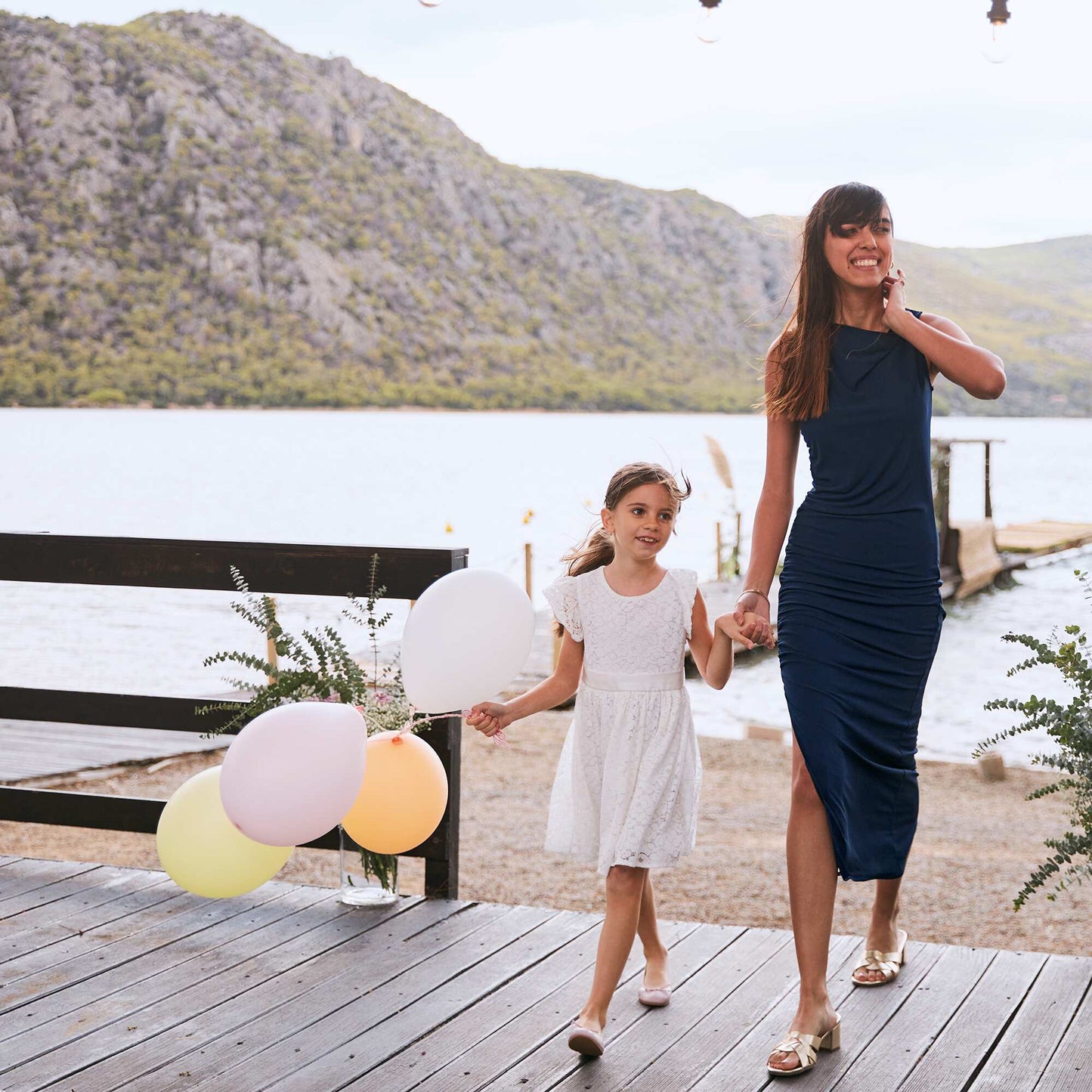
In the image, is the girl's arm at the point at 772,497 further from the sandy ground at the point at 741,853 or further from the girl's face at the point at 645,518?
the sandy ground at the point at 741,853

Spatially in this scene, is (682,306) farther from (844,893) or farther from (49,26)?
(844,893)

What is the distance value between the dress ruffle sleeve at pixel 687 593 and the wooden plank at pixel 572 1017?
754 millimetres

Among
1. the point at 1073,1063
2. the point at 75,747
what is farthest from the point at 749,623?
the point at 75,747

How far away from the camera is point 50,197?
1809 inches

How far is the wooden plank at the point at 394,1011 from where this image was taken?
86.6 inches

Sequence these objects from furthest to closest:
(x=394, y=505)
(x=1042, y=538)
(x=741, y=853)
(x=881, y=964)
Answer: (x=394, y=505)
(x=1042, y=538)
(x=741, y=853)
(x=881, y=964)

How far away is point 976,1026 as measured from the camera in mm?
2389

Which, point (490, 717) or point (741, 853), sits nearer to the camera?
point (490, 717)

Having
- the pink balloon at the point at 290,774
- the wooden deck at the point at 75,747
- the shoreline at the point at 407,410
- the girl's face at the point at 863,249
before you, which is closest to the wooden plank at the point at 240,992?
the pink balloon at the point at 290,774

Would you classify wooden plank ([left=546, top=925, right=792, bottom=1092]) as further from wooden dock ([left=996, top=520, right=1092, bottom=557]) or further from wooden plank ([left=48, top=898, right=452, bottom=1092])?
wooden dock ([left=996, top=520, right=1092, bottom=557])

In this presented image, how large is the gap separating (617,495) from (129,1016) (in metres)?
1.37

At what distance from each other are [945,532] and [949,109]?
60.8 meters

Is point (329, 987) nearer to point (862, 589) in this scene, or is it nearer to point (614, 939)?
point (614, 939)

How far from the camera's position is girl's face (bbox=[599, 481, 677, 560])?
7.78 feet
